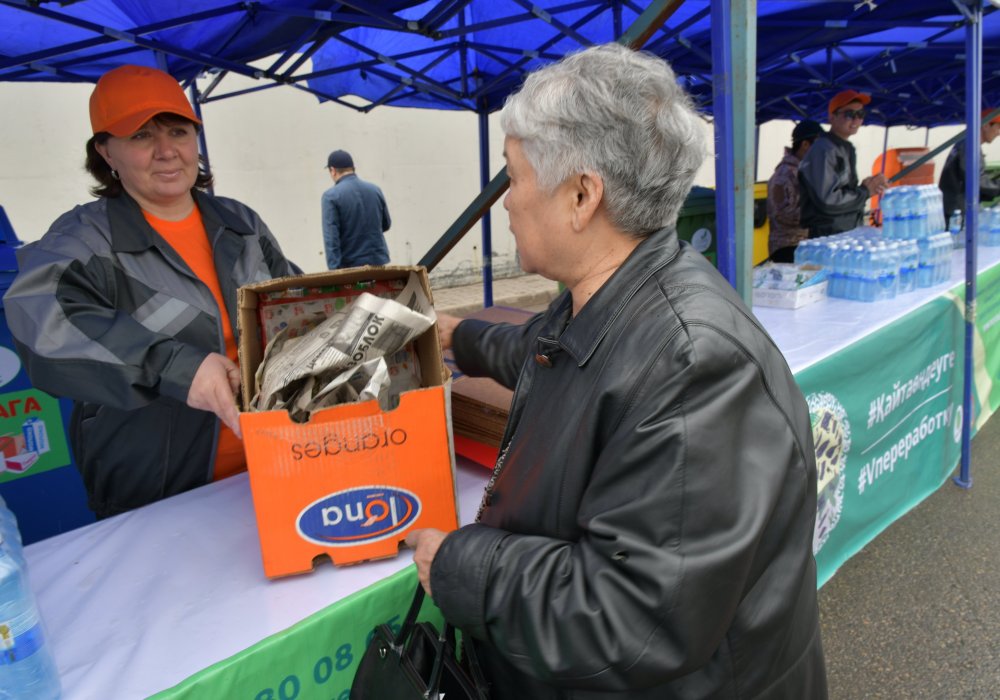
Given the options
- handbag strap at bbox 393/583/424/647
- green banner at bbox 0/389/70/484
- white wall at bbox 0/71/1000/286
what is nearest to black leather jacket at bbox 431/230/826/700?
handbag strap at bbox 393/583/424/647

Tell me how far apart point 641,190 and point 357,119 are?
763 centimetres

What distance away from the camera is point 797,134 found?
5.26 metres

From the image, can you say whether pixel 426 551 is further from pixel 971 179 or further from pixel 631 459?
pixel 971 179

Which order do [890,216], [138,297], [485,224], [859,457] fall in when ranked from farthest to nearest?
[485,224] → [890,216] → [859,457] → [138,297]

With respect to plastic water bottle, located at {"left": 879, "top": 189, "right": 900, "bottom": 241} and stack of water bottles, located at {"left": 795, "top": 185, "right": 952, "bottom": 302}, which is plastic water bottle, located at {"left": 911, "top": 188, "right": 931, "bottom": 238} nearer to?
stack of water bottles, located at {"left": 795, "top": 185, "right": 952, "bottom": 302}

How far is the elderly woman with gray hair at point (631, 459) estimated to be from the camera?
31.4 inches

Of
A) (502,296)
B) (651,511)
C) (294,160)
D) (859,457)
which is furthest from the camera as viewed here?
(502,296)

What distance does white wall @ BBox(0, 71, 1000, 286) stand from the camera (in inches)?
219

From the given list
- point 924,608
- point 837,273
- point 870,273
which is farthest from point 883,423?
point 837,273

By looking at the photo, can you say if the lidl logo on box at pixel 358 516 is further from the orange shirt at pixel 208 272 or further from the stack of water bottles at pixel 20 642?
the orange shirt at pixel 208 272

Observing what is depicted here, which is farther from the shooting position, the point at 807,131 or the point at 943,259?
the point at 807,131

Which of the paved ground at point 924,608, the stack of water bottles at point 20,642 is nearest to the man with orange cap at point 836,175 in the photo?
the paved ground at point 924,608

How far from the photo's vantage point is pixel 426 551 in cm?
102

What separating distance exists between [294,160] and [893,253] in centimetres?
630
